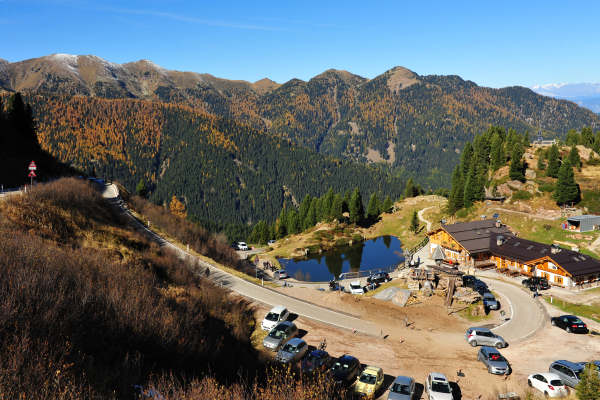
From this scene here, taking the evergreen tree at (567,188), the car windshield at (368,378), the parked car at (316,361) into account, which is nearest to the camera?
the car windshield at (368,378)

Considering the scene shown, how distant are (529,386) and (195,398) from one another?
1026 inches

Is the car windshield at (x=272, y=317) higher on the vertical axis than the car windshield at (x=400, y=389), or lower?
lower

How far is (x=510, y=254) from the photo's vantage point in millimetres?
64812

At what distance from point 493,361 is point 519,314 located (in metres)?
18.0

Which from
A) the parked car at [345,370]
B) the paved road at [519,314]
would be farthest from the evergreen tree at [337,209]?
the parked car at [345,370]

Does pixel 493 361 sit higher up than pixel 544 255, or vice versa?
pixel 544 255

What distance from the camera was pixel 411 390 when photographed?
938 inches

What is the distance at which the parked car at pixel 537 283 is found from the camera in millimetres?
53250

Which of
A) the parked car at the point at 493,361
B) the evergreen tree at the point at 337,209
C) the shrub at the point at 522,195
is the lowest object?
the evergreen tree at the point at 337,209

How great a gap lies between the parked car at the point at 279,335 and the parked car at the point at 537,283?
4034 centimetres

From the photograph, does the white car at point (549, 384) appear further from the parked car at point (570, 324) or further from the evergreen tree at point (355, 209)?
the evergreen tree at point (355, 209)

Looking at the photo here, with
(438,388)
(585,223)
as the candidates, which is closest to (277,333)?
(438,388)

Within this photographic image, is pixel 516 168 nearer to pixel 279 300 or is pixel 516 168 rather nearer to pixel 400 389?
pixel 279 300

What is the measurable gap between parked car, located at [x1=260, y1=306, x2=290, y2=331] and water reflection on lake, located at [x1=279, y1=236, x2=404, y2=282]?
1919 inches
